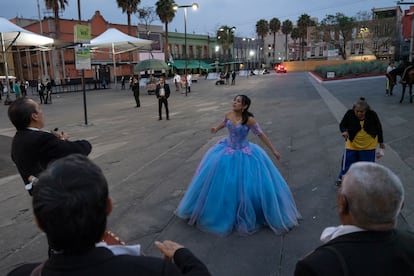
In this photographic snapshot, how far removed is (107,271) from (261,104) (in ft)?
58.4

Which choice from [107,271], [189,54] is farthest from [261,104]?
[189,54]

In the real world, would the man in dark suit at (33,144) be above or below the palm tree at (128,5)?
below

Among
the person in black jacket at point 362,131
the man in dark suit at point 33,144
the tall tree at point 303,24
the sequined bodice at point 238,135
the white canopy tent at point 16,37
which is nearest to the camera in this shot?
the man in dark suit at point 33,144

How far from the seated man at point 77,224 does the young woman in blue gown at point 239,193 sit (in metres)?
3.10

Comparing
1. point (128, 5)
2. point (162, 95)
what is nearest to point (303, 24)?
point (128, 5)

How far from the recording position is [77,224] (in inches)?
50.1

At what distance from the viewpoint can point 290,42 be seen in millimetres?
112750

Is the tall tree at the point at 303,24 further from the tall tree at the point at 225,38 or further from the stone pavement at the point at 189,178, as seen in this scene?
the stone pavement at the point at 189,178

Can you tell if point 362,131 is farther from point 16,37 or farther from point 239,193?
point 16,37

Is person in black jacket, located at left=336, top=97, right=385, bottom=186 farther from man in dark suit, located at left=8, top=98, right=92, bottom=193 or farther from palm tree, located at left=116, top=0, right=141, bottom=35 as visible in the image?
palm tree, located at left=116, top=0, right=141, bottom=35

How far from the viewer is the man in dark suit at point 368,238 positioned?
4.87 feet

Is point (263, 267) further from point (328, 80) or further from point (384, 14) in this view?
point (384, 14)

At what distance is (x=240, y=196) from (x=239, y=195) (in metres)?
0.02

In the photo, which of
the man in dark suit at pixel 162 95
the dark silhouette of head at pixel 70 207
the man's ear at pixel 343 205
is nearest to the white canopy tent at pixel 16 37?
the man in dark suit at pixel 162 95
